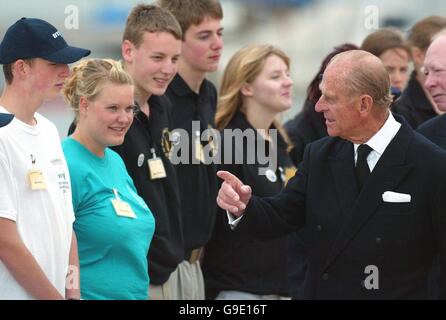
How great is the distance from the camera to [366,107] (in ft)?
16.1

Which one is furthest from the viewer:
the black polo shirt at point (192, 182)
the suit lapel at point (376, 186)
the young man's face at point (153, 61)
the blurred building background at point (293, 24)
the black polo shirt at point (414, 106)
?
the blurred building background at point (293, 24)

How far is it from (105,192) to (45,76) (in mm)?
722

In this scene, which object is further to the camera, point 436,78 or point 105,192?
point 436,78

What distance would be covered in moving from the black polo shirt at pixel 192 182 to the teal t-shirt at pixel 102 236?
92 centimetres

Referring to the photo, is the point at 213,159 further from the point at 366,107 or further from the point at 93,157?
the point at 366,107

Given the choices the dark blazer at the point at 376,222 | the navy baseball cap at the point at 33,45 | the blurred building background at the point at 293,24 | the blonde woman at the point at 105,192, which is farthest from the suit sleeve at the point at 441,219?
the blurred building background at the point at 293,24

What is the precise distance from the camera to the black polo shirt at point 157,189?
19.1ft

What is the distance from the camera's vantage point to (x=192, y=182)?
6297mm

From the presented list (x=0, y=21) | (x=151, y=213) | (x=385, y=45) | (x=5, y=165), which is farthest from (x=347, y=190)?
(x=0, y=21)

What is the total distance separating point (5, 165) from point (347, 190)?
1523 mm

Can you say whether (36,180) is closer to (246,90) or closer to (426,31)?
(246,90)

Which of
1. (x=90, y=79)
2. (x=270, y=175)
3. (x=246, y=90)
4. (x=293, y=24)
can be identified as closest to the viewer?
(x=90, y=79)

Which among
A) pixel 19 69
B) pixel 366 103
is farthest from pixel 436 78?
pixel 19 69

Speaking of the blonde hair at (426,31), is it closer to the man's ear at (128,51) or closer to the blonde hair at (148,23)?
the blonde hair at (148,23)
